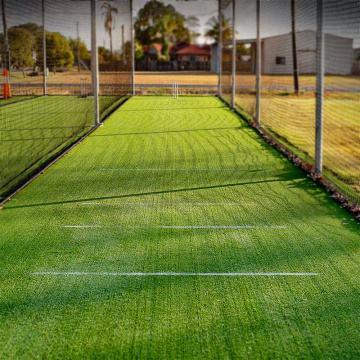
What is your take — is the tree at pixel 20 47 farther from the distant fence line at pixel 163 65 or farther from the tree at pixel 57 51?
the distant fence line at pixel 163 65

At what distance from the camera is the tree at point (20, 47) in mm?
9953

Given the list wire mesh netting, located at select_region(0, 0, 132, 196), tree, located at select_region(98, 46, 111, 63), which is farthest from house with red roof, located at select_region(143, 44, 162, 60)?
tree, located at select_region(98, 46, 111, 63)

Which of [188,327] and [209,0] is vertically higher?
[209,0]

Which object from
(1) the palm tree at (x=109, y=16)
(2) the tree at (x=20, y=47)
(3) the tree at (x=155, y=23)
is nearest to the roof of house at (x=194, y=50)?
(3) the tree at (x=155, y=23)

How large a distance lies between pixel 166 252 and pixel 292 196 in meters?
2.30

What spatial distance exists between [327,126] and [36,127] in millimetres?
Result: 7230

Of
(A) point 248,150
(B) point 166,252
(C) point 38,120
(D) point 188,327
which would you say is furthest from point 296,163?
(C) point 38,120

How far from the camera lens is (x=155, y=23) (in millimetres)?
64375

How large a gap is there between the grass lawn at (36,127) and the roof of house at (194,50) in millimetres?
50072

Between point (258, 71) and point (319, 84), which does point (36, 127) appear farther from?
point (319, 84)

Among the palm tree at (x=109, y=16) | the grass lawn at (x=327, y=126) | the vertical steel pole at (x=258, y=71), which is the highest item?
the palm tree at (x=109, y=16)

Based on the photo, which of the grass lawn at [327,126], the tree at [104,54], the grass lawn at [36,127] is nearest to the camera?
the grass lawn at [36,127]

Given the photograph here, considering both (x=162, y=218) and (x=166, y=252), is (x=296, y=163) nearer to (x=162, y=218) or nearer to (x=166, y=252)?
(x=162, y=218)

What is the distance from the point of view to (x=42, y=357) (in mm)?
2832
